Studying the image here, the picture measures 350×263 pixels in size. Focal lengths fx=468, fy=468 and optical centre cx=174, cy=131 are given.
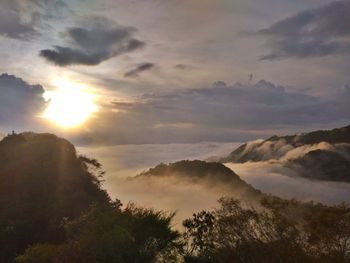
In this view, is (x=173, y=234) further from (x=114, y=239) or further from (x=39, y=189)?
(x=39, y=189)

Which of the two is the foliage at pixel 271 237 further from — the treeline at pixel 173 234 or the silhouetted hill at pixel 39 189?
the silhouetted hill at pixel 39 189

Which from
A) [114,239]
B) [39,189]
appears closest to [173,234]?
[114,239]

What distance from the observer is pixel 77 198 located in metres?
58.5

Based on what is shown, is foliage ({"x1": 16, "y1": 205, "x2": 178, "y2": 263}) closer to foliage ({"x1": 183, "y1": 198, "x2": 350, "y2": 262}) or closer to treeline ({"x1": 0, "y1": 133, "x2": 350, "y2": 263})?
treeline ({"x1": 0, "y1": 133, "x2": 350, "y2": 263})

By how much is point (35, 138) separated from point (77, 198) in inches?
688

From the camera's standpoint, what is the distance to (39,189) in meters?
59.6

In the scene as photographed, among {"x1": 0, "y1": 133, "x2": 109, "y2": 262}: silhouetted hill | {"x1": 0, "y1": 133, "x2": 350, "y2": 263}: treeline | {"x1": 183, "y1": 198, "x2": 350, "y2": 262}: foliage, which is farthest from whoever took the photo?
{"x1": 0, "y1": 133, "x2": 109, "y2": 262}: silhouetted hill

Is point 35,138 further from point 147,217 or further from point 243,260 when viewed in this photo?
point 243,260

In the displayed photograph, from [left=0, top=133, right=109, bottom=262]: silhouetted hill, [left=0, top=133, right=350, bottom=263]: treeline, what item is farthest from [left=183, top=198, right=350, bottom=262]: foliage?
[left=0, top=133, right=109, bottom=262]: silhouetted hill

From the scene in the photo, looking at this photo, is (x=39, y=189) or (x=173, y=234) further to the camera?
(x=39, y=189)

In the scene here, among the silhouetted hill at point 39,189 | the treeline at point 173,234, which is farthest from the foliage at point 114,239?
the silhouetted hill at point 39,189

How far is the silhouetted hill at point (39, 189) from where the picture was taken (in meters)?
52.1

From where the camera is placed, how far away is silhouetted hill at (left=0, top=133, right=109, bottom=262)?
5212 centimetres

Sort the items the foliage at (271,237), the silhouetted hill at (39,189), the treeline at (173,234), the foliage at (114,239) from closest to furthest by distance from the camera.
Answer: the foliage at (114,239), the treeline at (173,234), the foliage at (271,237), the silhouetted hill at (39,189)
